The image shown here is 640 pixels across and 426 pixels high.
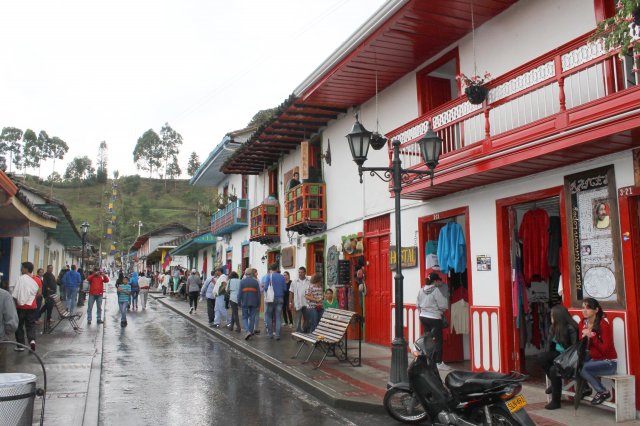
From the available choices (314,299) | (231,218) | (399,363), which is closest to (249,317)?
(314,299)

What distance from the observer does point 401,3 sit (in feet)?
29.1

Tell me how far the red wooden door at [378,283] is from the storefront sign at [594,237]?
16.9ft

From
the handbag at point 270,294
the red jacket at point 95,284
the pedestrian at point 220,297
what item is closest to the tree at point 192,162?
the red jacket at point 95,284

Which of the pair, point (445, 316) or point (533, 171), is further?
point (445, 316)

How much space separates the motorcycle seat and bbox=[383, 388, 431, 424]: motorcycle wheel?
3.93 ft

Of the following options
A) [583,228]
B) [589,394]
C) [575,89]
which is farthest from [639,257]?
[575,89]

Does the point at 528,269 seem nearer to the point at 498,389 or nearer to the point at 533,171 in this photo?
the point at 533,171

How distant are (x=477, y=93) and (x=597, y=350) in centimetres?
394

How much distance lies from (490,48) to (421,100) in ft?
6.76

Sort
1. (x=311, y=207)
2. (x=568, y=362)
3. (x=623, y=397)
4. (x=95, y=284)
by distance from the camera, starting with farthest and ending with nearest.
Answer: (x=95, y=284) < (x=311, y=207) < (x=568, y=362) < (x=623, y=397)

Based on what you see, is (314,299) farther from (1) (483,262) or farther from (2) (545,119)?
(2) (545,119)

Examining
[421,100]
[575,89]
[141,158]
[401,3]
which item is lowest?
[575,89]

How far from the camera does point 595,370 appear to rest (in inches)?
256

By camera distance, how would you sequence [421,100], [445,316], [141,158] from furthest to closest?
[141,158], [421,100], [445,316]
